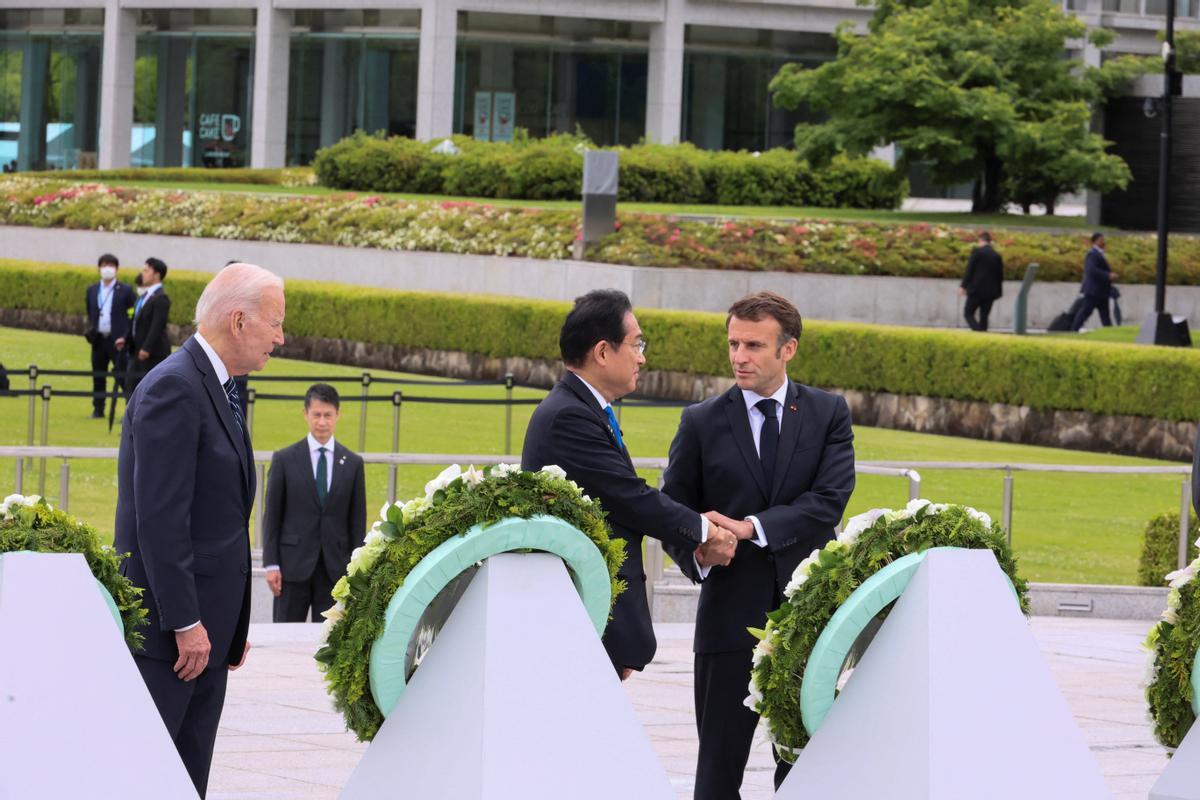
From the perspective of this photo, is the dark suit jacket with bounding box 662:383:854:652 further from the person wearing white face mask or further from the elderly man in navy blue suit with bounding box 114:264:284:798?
the person wearing white face mask

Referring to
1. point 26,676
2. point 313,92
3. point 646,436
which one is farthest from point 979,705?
point 313,92

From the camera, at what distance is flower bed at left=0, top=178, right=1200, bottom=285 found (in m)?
25.7

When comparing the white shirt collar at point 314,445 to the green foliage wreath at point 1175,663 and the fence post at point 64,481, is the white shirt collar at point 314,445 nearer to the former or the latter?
the fence post at point 64,481

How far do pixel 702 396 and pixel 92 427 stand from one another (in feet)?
24.3

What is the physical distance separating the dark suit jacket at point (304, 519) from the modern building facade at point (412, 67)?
1329 inches

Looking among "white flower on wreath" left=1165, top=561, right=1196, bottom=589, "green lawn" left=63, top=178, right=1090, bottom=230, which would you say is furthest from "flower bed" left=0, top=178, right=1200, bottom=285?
"white flower on wreath" left=1165, top=561, right=1196, bottom=589

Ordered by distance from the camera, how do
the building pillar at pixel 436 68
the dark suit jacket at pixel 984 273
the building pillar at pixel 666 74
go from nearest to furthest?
the dark suit jacket at pixel 984 273 → the building pillar at pixel 436 68 → the building pillar at pixel 666 74

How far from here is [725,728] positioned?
5.73 meters

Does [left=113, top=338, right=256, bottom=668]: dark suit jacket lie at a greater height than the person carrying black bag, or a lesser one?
lesser

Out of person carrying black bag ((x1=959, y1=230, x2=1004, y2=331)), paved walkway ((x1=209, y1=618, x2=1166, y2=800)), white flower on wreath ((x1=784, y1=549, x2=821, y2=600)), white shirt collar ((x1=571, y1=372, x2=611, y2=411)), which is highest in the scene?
person carrying black bag ((x1=959, y1=230, x2=1004, y2=331))

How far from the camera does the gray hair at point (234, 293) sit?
5160 millimetres

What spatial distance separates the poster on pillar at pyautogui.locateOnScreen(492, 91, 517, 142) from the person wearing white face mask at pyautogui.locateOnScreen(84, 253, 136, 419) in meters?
27.7

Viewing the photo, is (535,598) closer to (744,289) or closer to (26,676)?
(26,676)

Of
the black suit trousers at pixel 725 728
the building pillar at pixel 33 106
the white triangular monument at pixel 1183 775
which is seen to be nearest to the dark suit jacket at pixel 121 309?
the black suit trousers at pixel 725 728
